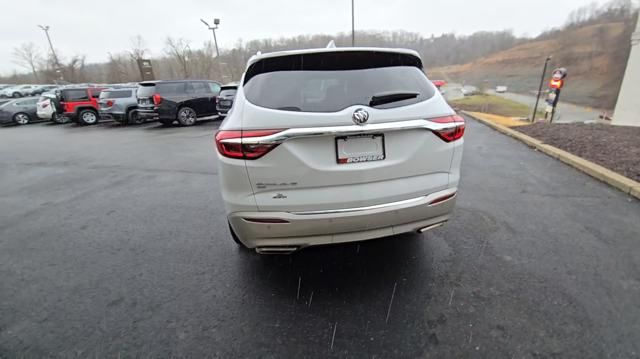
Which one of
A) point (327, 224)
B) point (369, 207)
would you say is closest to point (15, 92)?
point (327, 224)

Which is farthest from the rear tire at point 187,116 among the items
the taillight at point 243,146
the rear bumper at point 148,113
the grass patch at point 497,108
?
the grass patch at point 497,108

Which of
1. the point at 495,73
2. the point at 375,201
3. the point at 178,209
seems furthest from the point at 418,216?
the point at 495,73

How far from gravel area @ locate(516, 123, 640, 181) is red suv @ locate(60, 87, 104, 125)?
19.0 meters

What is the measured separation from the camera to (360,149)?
206 cm

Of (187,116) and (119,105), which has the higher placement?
(119,105)

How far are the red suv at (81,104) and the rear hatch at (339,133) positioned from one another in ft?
59.0

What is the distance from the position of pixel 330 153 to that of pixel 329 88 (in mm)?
511

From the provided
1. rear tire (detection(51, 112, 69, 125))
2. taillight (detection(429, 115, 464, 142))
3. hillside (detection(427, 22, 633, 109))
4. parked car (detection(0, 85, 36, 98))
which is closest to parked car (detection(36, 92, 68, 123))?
rear tire (detection(51, 112, 69, 125))

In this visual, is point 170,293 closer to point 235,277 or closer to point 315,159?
point 235,277

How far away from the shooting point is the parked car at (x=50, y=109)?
656 inches

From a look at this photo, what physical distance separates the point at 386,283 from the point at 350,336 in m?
0.63

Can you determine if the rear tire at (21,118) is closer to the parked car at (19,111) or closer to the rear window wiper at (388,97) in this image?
the parked car at (19,111)

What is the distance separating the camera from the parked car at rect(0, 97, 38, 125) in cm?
1773

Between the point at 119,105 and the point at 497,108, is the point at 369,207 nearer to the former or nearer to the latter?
the point at 119,105
